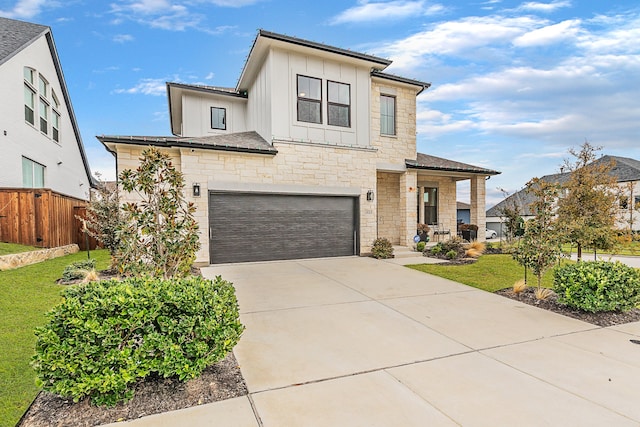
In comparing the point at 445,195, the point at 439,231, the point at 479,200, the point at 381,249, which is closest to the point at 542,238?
the point at 381,249

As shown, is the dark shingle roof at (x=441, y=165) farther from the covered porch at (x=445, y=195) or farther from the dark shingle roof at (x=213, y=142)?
the dark shingle roof at (x=213, y=142)

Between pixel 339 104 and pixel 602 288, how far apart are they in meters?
9.50

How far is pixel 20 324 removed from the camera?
14.4ft

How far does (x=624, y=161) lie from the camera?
96.7 ft

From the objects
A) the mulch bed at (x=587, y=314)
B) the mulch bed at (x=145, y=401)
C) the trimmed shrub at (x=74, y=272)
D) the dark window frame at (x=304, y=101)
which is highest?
the dark window frame at (x=304, y=101)

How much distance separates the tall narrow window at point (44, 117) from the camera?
14438mm

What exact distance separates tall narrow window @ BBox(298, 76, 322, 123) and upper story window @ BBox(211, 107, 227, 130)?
191 inches

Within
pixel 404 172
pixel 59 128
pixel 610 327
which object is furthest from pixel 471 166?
pixel 59 128

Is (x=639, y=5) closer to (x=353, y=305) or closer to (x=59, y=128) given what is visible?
(x=353, y=305)

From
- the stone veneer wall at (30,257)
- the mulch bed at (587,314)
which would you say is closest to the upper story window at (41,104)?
the stone veneer wall at (30,257)

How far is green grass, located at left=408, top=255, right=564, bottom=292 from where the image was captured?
7914 millimetres

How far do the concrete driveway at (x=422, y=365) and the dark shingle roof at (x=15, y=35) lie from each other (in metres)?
14.3

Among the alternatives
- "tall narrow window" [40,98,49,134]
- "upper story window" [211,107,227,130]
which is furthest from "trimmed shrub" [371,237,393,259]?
"tall narrow window" [40,98,49,134]

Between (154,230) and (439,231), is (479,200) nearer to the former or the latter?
(439,231)
